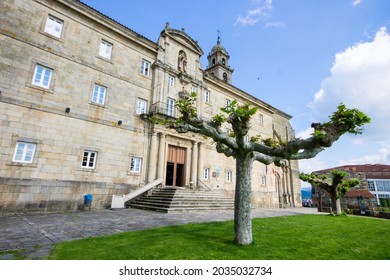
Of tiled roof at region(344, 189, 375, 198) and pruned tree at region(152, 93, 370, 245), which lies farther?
tiled roof at region(344, 189, 375, 198)

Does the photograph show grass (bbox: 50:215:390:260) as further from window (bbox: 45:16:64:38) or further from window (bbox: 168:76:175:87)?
window (bbox: 168:76:175:87)

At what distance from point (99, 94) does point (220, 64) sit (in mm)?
23216

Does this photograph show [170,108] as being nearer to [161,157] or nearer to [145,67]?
[145,67]

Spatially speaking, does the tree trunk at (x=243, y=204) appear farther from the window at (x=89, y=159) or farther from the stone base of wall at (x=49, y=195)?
the window at (x=89, y=159)

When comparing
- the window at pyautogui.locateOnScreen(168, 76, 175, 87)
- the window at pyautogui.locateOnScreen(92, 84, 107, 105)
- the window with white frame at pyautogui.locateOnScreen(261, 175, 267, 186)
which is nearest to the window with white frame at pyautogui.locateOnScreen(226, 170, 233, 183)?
the window with white frame at pyautogui.locateOnScreen(261, 175, 267, 186)

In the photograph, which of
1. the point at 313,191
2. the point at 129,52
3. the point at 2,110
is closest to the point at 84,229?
the point at 2,110

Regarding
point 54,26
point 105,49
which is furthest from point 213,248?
point 54,26

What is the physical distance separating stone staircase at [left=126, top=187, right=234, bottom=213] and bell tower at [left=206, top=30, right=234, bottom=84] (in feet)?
73.4

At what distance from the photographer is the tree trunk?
5758mm

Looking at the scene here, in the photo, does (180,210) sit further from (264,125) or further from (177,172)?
(264,125)

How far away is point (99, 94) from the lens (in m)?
15.5

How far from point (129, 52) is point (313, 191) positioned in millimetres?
56855

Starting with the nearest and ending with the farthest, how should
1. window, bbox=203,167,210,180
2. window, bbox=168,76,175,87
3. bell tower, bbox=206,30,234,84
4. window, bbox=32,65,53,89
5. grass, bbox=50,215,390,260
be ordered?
grass, bbox=50,215,390,260, window, bbox=32,65,53,89, window, bbox=168,76,175,87, window, bbox=203,167,210,180, bell tower, bbox=206,30,234,84

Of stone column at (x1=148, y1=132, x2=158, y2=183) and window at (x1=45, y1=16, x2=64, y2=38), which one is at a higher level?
window at (x1=45, y1=16, x2=64, y2=38)
